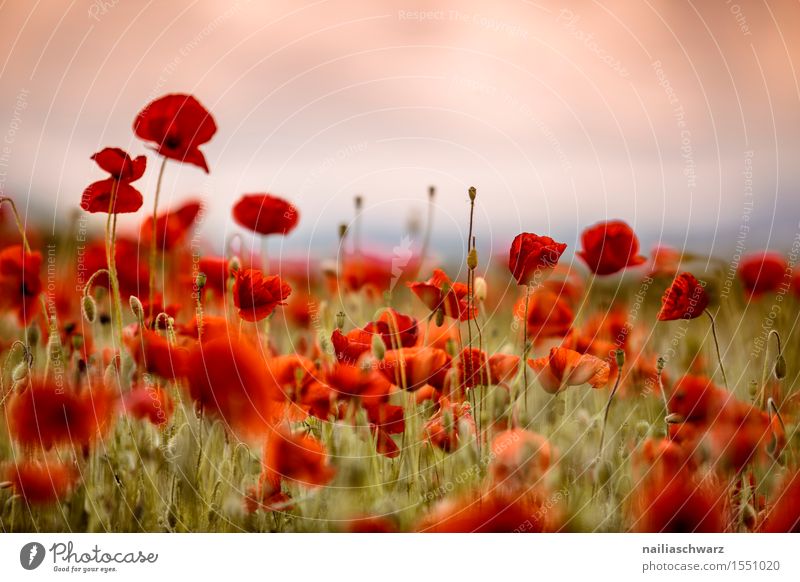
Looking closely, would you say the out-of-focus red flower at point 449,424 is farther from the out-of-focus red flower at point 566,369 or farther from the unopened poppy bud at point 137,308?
the unopened poppy bud at point 137,308

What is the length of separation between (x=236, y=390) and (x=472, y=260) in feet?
0.99

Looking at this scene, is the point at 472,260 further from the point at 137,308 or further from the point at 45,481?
the point at 45,481

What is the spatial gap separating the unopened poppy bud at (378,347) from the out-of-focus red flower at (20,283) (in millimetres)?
399

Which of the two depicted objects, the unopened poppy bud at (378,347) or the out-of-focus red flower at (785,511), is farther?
the out-of-focus red flower at (785,511)

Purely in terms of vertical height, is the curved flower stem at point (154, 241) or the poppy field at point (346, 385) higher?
the curved flower stem at point (154, 241)

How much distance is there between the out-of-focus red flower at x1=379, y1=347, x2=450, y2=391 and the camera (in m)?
0.82

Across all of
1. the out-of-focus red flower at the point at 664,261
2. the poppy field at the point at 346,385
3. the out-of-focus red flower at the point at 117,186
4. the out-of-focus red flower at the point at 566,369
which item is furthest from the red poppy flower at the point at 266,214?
the out-of-focus red flower at the point at 664,261

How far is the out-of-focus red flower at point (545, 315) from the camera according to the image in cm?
87

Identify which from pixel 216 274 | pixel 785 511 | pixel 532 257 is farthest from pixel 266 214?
pixel 785 511

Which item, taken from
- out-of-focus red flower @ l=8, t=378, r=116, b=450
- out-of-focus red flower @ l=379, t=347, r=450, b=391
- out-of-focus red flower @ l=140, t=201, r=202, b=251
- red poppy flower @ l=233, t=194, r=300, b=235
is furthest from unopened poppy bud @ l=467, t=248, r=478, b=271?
out-of-focus red flower @ l=8, t=378, r=116, b=450

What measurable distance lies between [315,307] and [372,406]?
139 mm

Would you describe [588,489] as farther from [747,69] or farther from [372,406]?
[747,69]

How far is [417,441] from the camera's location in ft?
2.78

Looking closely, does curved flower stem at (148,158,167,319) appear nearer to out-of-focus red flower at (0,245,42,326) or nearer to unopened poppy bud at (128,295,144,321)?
unopened poppy bud at (128,295,144,321)
